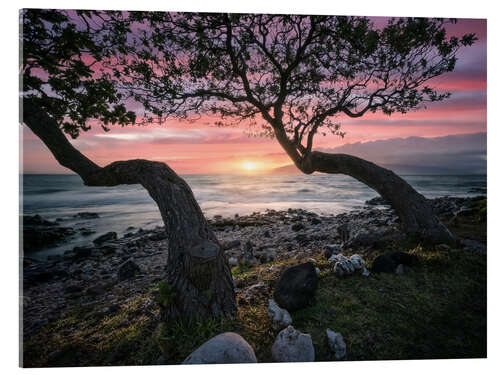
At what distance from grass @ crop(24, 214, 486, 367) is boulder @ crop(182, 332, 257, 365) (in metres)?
0.20

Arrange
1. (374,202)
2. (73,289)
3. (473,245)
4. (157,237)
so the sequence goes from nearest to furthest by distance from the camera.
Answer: (473,245), (73,289), (157,237), (374,202)

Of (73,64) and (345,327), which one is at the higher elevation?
(73,64)

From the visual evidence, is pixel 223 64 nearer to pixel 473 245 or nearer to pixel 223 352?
pixel 223 352

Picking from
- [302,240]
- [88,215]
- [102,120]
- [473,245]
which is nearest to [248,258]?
[302,240]

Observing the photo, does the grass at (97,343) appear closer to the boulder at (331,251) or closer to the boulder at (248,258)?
the boulder at (248,258)

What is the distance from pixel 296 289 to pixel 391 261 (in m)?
1.48

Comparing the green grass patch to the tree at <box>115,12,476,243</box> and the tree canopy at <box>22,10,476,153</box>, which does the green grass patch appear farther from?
the tree canopy at <box>22,10,476,153</box>

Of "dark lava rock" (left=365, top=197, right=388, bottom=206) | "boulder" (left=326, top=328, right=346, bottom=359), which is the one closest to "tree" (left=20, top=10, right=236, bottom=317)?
"boulder" (left=326, top=328, right=346, bottom=359)

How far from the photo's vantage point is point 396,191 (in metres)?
4.07

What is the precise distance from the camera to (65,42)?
9.78 feet

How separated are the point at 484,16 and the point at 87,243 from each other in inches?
397

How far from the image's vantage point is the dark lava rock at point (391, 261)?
2967mm
